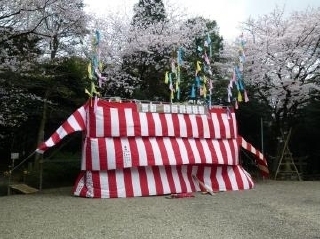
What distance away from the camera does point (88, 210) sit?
826 cm

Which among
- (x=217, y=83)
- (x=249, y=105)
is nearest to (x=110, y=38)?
(x=217, y=83)

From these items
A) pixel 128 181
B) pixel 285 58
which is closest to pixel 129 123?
pixel 128 181

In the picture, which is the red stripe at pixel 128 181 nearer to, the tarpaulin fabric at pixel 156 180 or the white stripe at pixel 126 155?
the tarpaulin fabric at pixel 156 180

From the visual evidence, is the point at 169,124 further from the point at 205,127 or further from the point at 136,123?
the point at 205,127

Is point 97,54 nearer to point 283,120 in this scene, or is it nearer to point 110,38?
point 110,38

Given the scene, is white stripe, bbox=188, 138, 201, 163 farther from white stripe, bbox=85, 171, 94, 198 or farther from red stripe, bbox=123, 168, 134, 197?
white stripe, bbox=85, 171, 94, 198

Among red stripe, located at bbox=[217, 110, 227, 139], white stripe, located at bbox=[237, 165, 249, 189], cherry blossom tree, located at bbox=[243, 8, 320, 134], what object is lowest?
white stripe, located at bbox=[237, 165, 249, 189]

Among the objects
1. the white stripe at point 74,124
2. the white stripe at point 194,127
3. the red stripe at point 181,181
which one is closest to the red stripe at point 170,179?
the red stripe at point 181,181

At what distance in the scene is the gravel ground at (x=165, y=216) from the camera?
20.1 feet

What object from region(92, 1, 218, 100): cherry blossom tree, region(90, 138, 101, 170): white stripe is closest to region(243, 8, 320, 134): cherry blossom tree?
region(92, 1, 218, 100): cherry blossom tree

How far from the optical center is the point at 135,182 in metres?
10.7

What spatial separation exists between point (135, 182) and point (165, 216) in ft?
10.5

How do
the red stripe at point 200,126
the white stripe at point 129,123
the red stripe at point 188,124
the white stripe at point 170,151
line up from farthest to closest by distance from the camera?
the red stripe at point 200,126 → the red stripe at point 188,124 → the white stripe at point 170,151 → the white stripe at point 129,123

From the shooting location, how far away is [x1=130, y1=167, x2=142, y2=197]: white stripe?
34.7 ft
